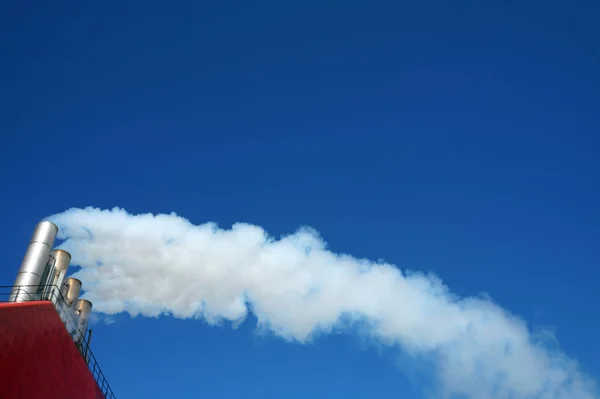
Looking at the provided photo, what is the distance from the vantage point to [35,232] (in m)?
24.2

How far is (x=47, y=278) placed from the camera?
944 inches

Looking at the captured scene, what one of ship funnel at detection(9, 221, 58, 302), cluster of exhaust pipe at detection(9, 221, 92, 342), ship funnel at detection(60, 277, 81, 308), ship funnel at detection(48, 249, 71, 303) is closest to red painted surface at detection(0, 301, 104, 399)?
ship funnel at detection(9, 221, 58, 302)

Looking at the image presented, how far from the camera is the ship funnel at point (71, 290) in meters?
26.5

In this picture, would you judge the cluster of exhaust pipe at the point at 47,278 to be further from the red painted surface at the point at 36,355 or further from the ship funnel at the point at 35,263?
the red painted surface at the point at 36,355

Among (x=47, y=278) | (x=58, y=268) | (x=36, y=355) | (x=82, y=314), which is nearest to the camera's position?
(x=36, y=355)

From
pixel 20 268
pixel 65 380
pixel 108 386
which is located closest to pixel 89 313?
pixel 108 386

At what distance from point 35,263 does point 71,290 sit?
164 inches

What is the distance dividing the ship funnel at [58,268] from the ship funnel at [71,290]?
1.26m

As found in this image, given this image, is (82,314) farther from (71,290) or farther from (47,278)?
(47,278)

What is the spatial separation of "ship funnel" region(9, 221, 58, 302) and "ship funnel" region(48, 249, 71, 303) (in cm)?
80

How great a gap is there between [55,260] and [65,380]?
259 inches

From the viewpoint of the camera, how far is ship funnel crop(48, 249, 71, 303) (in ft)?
80.2

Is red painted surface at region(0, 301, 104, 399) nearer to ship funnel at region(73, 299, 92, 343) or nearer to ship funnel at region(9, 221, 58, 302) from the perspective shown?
ship funnel at region(9, 221, 58, 302)

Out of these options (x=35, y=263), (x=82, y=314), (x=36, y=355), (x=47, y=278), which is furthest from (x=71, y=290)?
(x=36, y=355)
